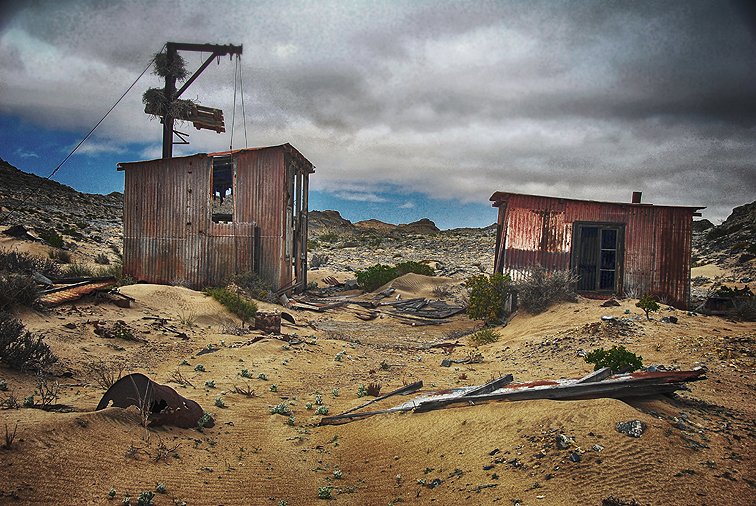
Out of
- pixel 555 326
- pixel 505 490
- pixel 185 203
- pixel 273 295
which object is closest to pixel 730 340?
pixel 555 326

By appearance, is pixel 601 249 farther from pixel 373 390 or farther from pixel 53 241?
pixel 53 241

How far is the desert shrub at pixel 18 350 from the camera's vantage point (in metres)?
5.41

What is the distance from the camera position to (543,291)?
12.4 m

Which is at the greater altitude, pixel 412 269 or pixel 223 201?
pixel 223 201

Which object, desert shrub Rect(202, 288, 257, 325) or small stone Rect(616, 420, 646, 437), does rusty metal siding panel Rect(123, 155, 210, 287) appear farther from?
small stone Rect(616, 420, 646, 437)

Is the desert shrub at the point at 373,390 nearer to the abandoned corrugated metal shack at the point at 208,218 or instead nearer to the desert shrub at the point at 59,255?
the abandoned corrugated metal shack at the point at 208,218

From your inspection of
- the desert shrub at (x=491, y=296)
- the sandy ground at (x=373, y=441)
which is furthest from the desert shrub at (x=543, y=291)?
the sandy ground at (x=373, y=441)

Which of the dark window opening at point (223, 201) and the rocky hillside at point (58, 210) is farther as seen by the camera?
the rocky hillside at point (58, 210)

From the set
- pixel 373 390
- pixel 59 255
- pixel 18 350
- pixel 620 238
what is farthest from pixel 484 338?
pixel 59 255

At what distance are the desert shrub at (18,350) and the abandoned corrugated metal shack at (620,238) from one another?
1267 centimetres

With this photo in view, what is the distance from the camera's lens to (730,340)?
25.4 feet

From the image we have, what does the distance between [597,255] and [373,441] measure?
Result: 42.4 ft

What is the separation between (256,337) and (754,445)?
28.3 feet

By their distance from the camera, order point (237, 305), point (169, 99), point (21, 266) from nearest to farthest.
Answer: point (21, 266)
point (237, 305)
point (169, 99)
